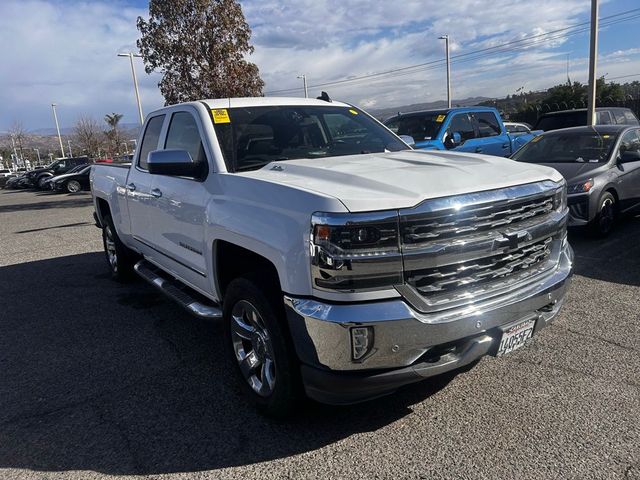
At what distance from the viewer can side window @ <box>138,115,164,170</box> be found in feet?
16.4

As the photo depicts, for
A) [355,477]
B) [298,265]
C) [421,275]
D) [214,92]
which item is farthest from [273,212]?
[214,92]

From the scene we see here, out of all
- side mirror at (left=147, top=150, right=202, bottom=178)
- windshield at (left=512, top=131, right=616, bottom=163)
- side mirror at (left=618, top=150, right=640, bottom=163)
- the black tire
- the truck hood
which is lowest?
the black tire

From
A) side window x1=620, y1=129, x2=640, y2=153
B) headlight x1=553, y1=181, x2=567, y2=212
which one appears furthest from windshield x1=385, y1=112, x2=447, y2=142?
headlight x1=553, y1=181, x2=567, y2=212

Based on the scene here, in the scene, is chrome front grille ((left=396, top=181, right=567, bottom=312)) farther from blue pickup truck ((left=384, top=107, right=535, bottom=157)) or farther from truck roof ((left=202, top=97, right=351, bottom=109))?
blue pickup truck ((left=384, top=107, right=535, bottom=157))

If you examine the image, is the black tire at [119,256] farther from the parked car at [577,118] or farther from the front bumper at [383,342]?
the parked car at [577,118]

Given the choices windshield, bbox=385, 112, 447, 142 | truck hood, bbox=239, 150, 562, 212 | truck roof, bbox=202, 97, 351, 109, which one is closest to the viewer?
truck hood, bbox=239, 150, 562, 212

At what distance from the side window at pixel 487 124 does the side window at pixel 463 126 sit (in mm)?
346

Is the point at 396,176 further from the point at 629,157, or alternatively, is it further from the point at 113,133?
the point at 113,133

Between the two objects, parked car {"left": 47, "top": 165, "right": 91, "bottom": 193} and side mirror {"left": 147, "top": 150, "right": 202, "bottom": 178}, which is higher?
side mirror {"left": 147, "top": 150, "right": 202, "bottom": 178}

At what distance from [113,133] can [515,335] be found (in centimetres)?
6118

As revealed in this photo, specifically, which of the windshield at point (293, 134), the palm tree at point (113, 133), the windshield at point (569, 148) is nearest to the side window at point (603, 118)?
the windshield at point (569, 148)

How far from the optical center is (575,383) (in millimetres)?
3418

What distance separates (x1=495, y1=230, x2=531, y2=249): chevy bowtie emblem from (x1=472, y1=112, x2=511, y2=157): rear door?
851 centimetres

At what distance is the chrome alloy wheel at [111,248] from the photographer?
6.66 meters
